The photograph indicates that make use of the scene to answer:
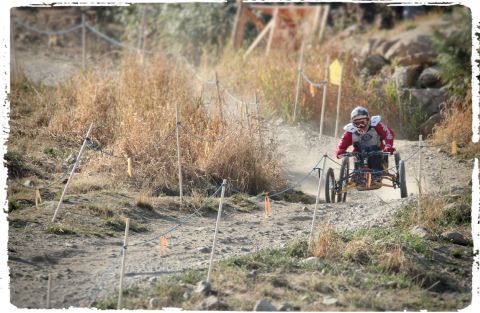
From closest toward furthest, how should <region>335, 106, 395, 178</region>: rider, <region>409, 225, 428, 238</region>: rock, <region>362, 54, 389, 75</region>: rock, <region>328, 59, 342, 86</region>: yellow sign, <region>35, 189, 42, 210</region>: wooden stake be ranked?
<region>409, 225, 428, 238</region>: rock → <region>35, 189, 42, 210</region>: wooden stake → <region>335, 106, 395, 178</region>: rider → <region>328, 59, 342, 86</region>: yellow sign → <region>362, 54, 389, 75</region>: rock

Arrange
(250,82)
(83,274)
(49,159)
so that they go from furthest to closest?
1. (250,82)
2. (49,159)
3. (83,274)

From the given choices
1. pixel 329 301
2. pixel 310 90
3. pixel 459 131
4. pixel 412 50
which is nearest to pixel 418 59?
pixel 412 50

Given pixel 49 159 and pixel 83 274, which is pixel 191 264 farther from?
pixel 49 159

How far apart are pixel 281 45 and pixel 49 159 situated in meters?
8.81

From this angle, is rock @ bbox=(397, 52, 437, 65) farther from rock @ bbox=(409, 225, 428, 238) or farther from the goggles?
rock @ bbox=(409, 225, 428, 238)

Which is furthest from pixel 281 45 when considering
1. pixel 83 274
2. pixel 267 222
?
pixel 83 274

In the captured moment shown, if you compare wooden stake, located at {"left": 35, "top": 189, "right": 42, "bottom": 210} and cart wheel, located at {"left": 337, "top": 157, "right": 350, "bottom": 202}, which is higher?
cart wheel, located at {"left": 337, "top": 157, "right": 350, "bottom": 202}

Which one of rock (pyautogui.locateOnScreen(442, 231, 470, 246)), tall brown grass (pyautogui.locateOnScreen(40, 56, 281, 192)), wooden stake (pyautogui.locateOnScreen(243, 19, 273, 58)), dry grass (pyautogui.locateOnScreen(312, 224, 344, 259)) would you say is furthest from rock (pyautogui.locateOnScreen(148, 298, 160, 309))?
wooden stake (pyautogui.locateOnScreen(243, 19, 273, 58))

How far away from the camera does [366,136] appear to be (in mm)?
13742

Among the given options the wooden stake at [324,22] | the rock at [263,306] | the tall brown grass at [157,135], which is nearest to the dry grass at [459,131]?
the tall brown grass at [157,135]

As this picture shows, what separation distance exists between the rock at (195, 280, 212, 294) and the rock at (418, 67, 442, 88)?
1234cm

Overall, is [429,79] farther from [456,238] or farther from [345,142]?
[456,238]

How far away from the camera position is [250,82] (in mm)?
19062

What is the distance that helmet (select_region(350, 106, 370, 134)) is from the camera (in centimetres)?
1356
